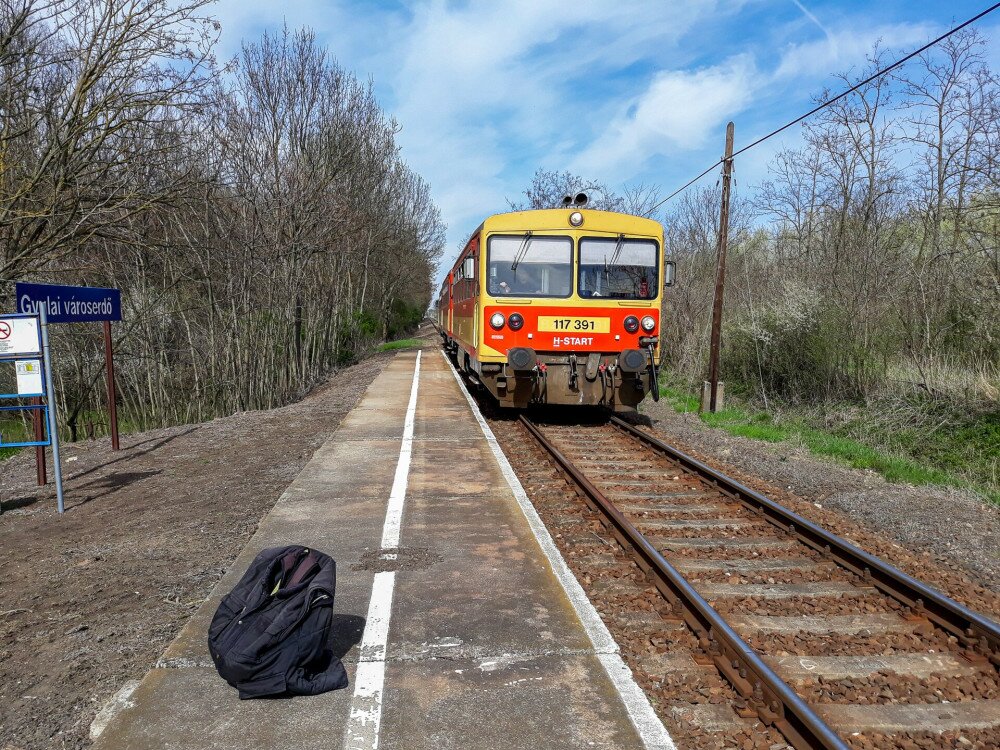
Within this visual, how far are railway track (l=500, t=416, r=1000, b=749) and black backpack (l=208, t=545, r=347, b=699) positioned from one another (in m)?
1.70

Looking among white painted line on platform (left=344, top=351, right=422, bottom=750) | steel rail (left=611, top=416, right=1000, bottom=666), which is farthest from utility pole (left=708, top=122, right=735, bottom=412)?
white painted line on platform (left=344, top=351, right=422, bottom=750)

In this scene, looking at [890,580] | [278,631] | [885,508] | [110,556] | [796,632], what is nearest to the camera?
[278,631]

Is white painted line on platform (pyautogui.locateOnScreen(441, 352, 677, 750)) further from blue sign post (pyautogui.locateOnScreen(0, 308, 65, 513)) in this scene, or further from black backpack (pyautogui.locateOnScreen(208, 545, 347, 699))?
blue sign post (pyautogui.locateOnScreen(0, 308, 65, 513))

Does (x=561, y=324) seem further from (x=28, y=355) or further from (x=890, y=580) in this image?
(x=28, y=355)

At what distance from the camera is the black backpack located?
330cm

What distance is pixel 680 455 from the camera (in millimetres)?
8695

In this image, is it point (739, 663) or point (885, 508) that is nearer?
point (739, 663)

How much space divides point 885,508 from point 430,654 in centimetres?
523

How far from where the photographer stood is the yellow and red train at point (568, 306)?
1078 cm

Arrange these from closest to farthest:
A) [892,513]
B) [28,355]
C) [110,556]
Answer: [110,556]
[892,513]
[28,355]

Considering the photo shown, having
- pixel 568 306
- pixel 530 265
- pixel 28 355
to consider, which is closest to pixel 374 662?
pixel 28 355

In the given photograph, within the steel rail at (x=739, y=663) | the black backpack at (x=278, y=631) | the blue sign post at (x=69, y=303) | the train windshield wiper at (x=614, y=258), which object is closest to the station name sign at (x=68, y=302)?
the blue sign post at (x=69, y=303)

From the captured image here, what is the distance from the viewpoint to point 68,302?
26.7 ft

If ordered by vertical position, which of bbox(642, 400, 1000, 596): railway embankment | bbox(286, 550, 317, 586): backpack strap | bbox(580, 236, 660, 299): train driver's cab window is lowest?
bbox(642, 400, 1000, 596): railway embankment
